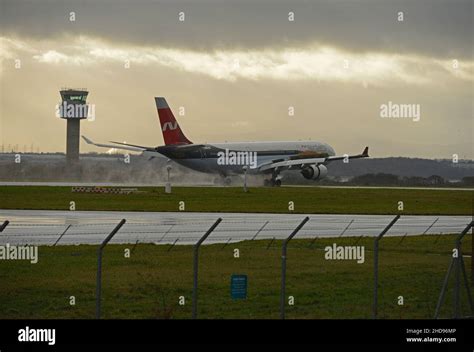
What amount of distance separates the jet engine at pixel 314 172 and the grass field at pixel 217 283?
76.5 metres

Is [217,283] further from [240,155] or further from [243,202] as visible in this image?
[240,155]

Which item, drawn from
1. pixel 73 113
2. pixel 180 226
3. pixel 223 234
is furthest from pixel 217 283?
pixel 73 113

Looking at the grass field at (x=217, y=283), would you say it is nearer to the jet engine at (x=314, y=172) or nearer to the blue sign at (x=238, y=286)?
the blue sign at (x=238, y=286)

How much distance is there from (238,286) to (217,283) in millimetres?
5033

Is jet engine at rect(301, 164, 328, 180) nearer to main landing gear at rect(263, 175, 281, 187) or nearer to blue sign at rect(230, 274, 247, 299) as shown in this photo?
main landing gear at rect(263, 175, 281, 187)

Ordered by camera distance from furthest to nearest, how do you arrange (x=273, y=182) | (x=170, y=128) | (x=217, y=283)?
1. (x=170, y=128)
2. (x=273, y=182)
3. (x=217, y=283)

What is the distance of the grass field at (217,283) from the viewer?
20922mm

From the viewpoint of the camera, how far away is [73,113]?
166500mm

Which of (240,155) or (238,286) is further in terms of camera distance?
(240,155)

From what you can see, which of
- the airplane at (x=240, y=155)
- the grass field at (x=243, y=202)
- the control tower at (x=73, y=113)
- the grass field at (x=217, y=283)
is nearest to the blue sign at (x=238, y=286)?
the grass field at (x=217, y=283)
